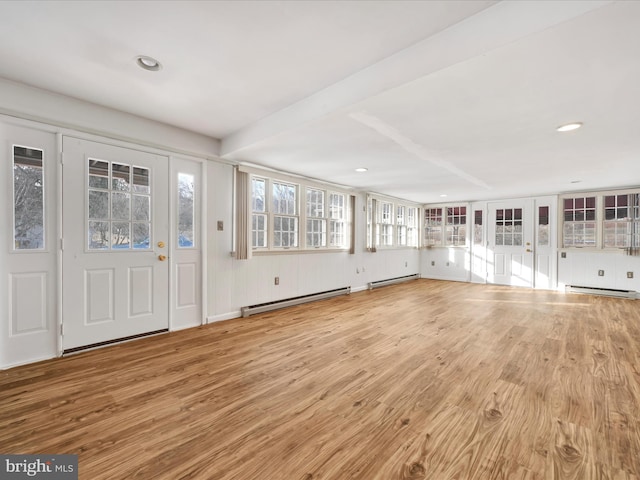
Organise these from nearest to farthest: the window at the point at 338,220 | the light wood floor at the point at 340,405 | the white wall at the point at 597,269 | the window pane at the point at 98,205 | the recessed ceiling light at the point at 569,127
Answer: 1. the light wood floor at the point at 340,405
2. the recessed ceiling light at the point at 569,127
3. the window pane at the point at 98,205
4. the window at the point at 338,220
5. the white wall at the point at 597,269

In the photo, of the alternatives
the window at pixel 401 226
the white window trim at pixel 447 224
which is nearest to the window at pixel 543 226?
the white window trim at pixel 447 224

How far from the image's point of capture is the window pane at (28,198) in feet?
8.75

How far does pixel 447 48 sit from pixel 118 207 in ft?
11.5

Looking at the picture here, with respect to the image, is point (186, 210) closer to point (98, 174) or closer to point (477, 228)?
point (98, 174)

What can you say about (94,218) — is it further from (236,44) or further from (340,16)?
(340,16)

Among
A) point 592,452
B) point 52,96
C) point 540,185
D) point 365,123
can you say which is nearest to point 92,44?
point 52,96

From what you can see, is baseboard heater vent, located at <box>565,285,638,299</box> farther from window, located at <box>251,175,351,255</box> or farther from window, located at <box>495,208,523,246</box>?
window, located at <box>251,175,351,255</box>

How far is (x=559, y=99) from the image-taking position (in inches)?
92.3

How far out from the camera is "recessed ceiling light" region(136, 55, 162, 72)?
217cm

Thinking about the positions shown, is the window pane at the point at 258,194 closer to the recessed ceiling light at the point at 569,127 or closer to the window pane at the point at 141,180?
the window pane at the point at 141,180

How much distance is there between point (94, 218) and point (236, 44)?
241cm

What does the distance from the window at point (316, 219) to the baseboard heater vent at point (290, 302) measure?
38.1 inches

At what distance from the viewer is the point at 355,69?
2.27 metres

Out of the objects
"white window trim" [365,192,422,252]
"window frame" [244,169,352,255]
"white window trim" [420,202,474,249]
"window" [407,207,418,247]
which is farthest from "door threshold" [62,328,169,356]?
"white window trim" [420,202,474,249]
